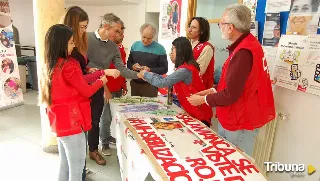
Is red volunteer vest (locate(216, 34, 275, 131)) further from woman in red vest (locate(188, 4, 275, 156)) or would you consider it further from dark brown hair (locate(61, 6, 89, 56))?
dark brown hair (locate(61, 6, 89, 56))

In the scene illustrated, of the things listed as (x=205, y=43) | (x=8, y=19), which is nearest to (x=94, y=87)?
(x=205, y=43)

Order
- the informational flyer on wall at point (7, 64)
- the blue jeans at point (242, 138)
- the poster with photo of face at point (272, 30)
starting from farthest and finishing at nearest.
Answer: the informational flyer on wall at point (7, 64), the poster with photo of face at point (272, 30), the blue jeans at point (242, 138)

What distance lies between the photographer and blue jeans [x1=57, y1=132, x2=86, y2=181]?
1.57 m

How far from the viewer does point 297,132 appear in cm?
176

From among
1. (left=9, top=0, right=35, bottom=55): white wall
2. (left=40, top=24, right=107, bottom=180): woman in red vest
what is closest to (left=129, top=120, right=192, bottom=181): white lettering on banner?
(left=40, top=24, right=107, bottom=180): woman in red vest

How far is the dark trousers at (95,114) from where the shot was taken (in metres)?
2.27

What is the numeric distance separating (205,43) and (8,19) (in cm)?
353

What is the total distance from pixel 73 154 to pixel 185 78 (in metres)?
1.01

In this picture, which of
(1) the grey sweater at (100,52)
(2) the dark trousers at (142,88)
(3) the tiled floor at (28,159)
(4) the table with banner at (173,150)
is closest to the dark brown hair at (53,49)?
(4) the table with banner at (173,150)

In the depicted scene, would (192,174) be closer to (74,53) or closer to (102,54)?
(74,53)

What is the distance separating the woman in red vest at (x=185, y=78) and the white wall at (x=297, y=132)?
0.59 meters

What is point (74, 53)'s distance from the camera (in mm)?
1689

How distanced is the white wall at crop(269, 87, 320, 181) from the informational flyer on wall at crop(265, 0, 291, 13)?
61cm

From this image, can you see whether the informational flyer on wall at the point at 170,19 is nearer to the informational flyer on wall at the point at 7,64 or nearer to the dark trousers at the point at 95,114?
the dark trousers at the point at 95,114
